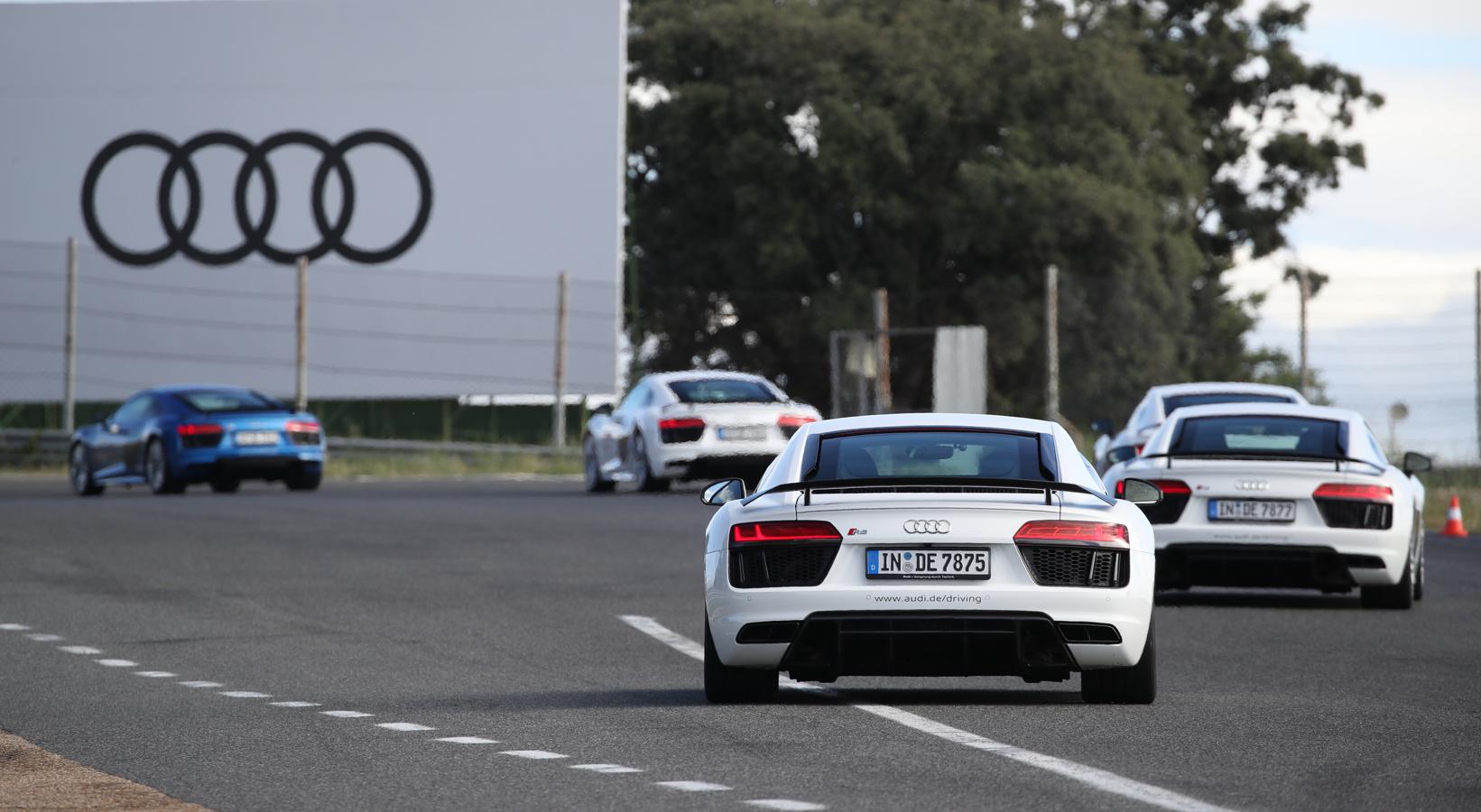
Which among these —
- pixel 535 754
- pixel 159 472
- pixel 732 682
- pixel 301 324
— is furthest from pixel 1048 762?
pixel 301 324

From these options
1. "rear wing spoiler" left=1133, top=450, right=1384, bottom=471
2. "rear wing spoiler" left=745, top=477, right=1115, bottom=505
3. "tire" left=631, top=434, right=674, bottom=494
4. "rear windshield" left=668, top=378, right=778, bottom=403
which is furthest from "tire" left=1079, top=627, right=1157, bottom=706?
"tire" left=631, top=434, right=674, bottom=494

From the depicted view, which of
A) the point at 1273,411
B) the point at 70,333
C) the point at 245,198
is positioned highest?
the point at 245,198

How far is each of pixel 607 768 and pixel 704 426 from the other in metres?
20.0

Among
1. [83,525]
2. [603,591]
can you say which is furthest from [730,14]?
[603,591]

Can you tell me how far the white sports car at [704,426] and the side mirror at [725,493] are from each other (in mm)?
16668

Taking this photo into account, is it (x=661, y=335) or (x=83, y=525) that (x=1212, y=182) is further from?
(x=83, y=525)

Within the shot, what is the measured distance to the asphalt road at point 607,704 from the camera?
28.7ft

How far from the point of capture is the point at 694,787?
28.5 ft

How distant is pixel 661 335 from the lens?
5788 centimetres

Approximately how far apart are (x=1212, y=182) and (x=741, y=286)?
12.8m

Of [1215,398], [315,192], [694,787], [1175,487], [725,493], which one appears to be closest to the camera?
[694,787]

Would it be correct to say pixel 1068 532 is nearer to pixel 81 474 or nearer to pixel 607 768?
pixel 607 768

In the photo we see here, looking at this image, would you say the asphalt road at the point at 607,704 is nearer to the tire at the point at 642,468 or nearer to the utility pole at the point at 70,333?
the tire at the point at 642,468

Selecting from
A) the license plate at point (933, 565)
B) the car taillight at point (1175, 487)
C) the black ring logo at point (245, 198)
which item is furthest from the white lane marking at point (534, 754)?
the black ring logo at point (245, 198)
